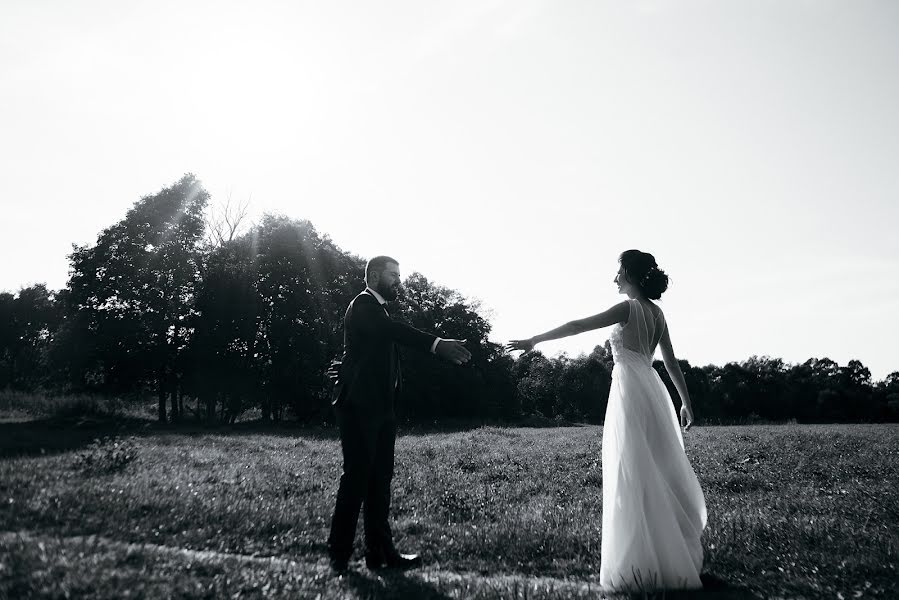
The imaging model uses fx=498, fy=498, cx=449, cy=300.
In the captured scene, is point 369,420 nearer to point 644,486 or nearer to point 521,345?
point 521,345

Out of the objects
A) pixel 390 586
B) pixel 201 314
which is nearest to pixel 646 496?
pixel 390 586

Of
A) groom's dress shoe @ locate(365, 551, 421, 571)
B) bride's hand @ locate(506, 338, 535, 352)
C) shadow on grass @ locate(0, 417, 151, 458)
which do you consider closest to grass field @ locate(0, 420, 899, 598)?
groom's dress shoe @ locate(365, 551, 421, 571)

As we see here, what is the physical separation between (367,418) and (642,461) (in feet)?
9.18

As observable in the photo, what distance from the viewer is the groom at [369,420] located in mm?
5176

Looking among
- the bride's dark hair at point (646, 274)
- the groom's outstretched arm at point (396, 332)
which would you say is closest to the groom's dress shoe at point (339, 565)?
the groom's outstretched arm at point (396, 332)

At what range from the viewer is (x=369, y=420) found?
5.30 meters

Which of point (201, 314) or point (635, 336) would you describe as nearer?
point (635, 336)

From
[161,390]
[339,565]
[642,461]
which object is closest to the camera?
[642,461]

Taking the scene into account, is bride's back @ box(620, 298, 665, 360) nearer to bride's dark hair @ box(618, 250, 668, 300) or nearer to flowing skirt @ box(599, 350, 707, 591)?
flowing skirt @ box(599, 350, 707, 591)

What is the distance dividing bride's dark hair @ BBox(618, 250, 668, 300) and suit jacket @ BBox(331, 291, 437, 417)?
2.39m

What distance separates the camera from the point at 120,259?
37250 millimetres

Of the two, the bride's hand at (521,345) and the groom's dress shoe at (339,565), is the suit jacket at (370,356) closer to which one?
the bride's hand at (521,345)

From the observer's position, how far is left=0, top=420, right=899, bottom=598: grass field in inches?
168

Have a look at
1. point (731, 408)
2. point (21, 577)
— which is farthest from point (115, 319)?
point (731, 408)
